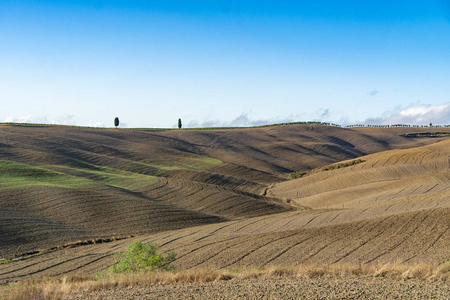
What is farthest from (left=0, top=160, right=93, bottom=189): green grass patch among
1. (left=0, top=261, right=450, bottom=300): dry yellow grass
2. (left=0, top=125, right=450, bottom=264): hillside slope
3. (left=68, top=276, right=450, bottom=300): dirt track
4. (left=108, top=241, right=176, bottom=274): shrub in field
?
(left=68, top=276, right=450, bottom=300): dirt track

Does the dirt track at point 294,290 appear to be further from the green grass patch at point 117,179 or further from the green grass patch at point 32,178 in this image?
the green grass patch at point 117,179

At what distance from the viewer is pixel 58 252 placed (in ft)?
99.1

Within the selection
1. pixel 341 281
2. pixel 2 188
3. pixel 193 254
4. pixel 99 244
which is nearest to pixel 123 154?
pixel 2 188

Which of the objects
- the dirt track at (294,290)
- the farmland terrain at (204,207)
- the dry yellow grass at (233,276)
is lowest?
the farmland terrain at (204,207)

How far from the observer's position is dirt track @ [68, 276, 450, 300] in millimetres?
12695

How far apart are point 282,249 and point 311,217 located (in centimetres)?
1342

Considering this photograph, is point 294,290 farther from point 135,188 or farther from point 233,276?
point 135,188

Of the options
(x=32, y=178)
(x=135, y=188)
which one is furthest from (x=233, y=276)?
(x=32, y=178)

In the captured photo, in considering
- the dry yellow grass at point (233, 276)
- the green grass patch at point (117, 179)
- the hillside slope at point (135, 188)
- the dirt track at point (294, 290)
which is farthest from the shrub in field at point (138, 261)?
the green grass patch at point (117, 179)

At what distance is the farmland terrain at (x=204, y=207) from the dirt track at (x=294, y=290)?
814cm

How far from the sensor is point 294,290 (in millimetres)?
13336

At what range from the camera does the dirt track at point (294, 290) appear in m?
12.7

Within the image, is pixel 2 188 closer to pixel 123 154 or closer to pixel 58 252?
pixel 58 252

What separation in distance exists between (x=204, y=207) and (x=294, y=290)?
3614 cm
